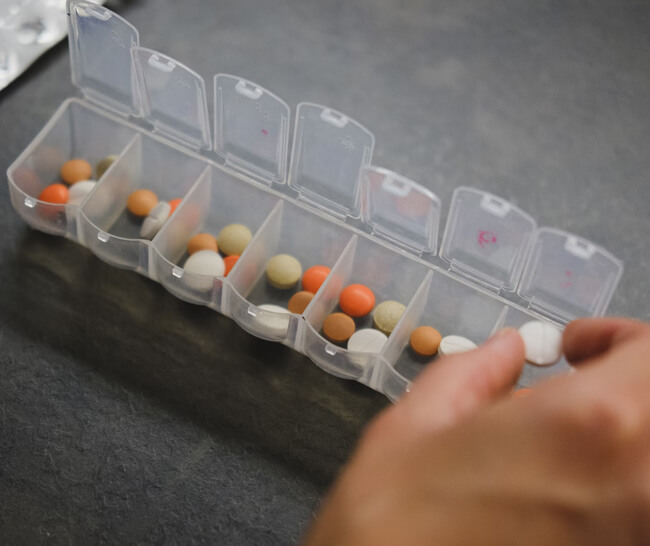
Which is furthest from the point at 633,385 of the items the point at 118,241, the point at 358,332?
the point at 118,241

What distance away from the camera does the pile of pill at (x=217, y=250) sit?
5.32 ft

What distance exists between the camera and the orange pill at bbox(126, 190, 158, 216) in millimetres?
1727

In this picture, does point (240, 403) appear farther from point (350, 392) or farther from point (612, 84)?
point (612, 84)

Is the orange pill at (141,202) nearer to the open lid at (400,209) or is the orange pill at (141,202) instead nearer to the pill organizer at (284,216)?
the pill organizer at (284,216)

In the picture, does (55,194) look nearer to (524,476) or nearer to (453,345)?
(453,345)

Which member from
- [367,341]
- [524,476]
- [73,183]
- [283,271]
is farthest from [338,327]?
[524,476]

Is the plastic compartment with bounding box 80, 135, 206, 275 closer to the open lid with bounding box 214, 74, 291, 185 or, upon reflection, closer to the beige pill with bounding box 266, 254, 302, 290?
the open lid with bounding box 214, 74, 291, 185

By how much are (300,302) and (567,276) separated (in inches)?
18.7

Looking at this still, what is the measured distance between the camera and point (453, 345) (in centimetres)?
158

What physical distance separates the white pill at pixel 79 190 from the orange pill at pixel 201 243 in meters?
0.22

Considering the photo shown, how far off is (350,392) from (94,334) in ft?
1.58

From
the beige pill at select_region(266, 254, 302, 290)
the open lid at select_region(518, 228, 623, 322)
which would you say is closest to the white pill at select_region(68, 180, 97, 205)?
the beige pill at select_region(266, 254, 302, 290)

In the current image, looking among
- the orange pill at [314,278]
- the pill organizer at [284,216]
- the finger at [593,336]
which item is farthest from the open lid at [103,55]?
the finger at [593,336]

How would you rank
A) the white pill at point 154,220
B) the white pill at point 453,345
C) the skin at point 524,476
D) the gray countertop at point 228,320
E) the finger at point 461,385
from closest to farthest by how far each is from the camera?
1. the skin at point 524,476
2. the finger at point 461,385
3. the gray countertop at point 228,320
4. the white pill at point 453,345
5. the white pill at point 154,220
